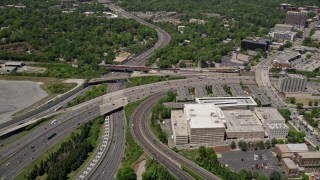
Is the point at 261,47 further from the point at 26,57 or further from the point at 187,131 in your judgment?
the point at 26,57

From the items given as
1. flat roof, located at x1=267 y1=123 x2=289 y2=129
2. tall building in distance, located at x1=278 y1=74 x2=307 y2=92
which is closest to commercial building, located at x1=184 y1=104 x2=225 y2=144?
flat roof, located at x1=267 y1=123 x2=289 y2=129

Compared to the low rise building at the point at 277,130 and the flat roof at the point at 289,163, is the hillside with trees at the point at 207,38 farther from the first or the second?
the flat roof at the point at 289,163

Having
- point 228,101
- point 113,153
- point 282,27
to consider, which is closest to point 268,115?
point 228,101

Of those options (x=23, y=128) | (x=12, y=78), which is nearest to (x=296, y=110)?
(x=23, y=128)

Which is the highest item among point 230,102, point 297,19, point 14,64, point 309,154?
point 297,19

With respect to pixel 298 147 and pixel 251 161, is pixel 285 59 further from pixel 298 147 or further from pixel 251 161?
pixel 251 161

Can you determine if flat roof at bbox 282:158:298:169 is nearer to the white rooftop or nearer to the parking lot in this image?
the parking lot
